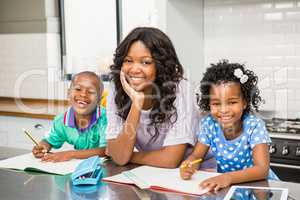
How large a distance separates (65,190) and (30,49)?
6.53 ft

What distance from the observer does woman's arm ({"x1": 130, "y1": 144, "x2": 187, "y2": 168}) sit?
1.31 m

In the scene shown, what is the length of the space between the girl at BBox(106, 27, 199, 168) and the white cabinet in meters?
1.32

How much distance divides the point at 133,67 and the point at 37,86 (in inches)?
62.5

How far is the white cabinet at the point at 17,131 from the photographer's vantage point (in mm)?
2699

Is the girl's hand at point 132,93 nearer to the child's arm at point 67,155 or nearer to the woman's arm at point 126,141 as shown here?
the woman's arm at point 126,141

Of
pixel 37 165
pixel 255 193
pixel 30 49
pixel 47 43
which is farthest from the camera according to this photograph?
pixel 30 49

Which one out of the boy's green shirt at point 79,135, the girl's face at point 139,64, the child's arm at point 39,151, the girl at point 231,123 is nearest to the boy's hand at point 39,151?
the child's arm at point 39,151

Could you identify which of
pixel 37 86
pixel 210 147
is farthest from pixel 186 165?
pixel 37 86

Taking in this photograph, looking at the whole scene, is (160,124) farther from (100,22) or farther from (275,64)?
(100,22)

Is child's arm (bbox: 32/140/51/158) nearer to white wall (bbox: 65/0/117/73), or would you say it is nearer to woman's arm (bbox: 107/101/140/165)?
woman's arm (bbox: 107/101/140/165)

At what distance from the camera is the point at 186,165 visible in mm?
1145

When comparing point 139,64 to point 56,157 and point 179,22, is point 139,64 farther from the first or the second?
point 179,22

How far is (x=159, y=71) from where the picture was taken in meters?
1.43

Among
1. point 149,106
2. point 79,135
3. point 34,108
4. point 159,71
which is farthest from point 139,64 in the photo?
point 34,108
